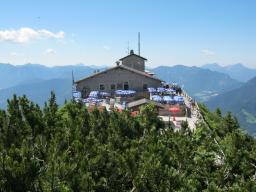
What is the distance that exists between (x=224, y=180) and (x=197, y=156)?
331cm

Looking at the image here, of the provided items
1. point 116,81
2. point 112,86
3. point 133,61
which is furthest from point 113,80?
point 133,61

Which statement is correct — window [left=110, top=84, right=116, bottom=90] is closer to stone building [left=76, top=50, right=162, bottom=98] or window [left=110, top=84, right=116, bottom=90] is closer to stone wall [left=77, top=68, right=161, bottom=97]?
stone building [left=76, top=50, right=162, bottom=98]

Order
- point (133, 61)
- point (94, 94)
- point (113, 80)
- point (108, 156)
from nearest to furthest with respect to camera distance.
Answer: point (108, 156) → point (94, 94) → point (113, 80) → point (133, 61)

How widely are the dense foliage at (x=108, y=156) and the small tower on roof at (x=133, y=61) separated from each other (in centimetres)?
4936

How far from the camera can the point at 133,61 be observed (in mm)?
87500

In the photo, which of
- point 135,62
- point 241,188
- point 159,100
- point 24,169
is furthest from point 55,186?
point 135,62

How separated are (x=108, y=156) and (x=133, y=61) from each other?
63.5 meters

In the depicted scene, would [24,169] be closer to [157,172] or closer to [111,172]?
[111,172]

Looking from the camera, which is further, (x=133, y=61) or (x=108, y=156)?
(x=133, y=61)

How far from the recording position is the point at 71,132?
3030 cm

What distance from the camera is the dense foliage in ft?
68.5

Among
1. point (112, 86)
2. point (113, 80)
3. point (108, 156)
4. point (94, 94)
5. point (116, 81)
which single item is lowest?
point (108, 156)

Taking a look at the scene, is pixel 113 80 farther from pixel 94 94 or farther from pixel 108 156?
pixel 108 156

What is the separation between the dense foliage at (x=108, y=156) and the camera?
20.9m
